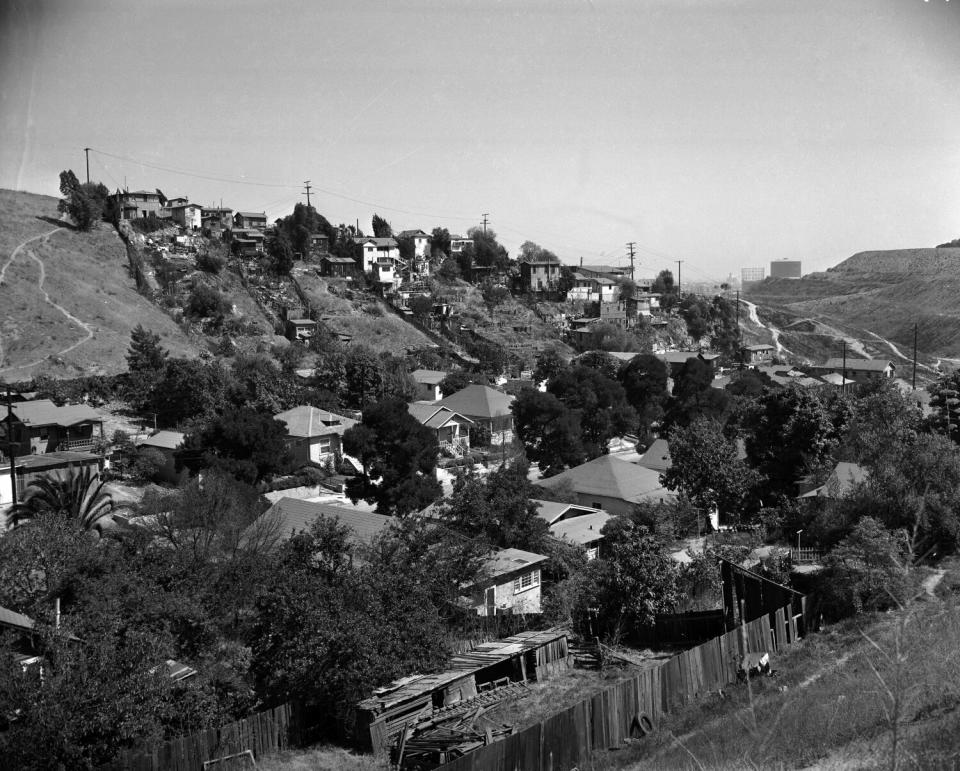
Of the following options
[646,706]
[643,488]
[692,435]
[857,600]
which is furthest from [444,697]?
[643,488]

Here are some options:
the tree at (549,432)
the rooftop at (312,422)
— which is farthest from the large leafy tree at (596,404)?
the rooftop at (312,422)

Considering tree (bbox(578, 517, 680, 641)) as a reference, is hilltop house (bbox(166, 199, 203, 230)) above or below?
above

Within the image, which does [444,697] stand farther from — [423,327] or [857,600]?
[423,327]

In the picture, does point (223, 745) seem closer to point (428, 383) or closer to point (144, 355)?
point (144, 355)

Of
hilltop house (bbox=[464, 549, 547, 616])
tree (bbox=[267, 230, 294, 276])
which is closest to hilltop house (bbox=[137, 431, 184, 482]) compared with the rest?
hilltop house (bbox=[464, 549, 547, 616])

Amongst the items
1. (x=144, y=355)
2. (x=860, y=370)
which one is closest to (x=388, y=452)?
(x=144, y=355)

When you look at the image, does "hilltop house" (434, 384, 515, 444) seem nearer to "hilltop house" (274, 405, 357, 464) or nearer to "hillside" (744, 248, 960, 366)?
"hilltop house" (274, 405, 357, 464)
